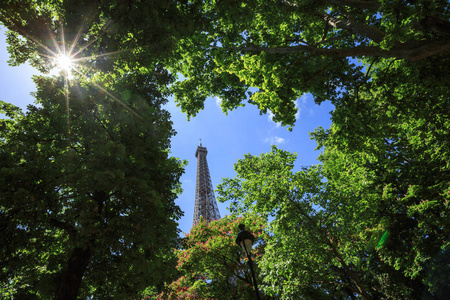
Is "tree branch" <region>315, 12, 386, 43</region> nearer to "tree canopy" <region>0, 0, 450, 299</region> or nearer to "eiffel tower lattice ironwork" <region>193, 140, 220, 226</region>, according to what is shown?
"tree canopy" <region>0, 0, 450, 299</region>

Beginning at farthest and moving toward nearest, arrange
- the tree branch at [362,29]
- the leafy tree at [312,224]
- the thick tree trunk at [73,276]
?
the leafy tree at [312,224] → the thick tree trunk at [73,276] → the tree branch at [362,29]

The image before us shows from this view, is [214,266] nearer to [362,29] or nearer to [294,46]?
[294,46]

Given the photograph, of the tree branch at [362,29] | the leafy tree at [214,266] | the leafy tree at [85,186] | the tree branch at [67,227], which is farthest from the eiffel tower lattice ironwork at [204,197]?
the tree branch at [362,29]

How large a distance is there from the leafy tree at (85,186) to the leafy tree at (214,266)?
779 centimetres

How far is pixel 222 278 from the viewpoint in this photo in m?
14.7

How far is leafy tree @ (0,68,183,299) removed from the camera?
4648 millimetres

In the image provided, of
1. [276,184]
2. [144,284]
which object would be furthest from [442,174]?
[144,284]

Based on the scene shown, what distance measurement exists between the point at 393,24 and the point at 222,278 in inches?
616

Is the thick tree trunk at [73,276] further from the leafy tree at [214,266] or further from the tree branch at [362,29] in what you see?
the tree branch at [362,29]

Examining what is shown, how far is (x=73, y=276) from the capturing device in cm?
560

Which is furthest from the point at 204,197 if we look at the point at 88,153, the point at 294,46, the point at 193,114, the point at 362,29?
the point at 362,29

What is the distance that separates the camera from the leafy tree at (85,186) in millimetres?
4648

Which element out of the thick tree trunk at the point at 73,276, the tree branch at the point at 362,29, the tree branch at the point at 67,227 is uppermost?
the tree branch at the point at 362,29

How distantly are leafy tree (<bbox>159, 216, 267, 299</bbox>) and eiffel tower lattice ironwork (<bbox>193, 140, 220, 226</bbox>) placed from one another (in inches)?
1138
